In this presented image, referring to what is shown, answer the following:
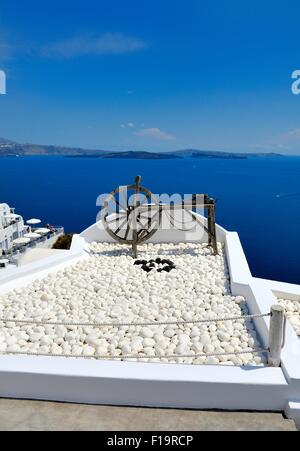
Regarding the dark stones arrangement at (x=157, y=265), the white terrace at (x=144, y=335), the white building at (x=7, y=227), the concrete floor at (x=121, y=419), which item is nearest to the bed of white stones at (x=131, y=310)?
the white terrace at (x=144, y=335)

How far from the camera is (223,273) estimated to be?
268 inches

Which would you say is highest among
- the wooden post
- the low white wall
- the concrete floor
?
the wooden post

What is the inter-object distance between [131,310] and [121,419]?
7.30 feet

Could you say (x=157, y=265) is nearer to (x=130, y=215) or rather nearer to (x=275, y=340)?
(x=130, y=215)

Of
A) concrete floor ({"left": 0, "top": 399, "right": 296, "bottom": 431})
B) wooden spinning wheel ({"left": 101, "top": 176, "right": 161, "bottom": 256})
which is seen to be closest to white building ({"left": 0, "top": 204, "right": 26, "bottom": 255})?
wooden spinning wheel ({"left": 101, "top": 176, "right": 161, "bottom": 256})

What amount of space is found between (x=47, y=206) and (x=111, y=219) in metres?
62.6

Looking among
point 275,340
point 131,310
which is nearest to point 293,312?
point 275,340

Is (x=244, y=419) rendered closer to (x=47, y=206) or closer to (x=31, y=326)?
(x=31, y=326)

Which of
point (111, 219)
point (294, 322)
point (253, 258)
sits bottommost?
point (253, 258)

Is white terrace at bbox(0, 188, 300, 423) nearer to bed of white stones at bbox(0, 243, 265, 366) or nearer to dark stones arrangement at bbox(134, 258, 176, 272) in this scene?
bed of white stones at bbox(0, 243, 265, 366)

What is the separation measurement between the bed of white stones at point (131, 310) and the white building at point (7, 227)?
20254 millimetres

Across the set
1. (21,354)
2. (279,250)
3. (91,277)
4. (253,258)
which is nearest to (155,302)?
(91,277)

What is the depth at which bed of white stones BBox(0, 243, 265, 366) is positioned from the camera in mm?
3969

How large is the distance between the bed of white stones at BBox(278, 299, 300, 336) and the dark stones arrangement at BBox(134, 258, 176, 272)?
2234mm
